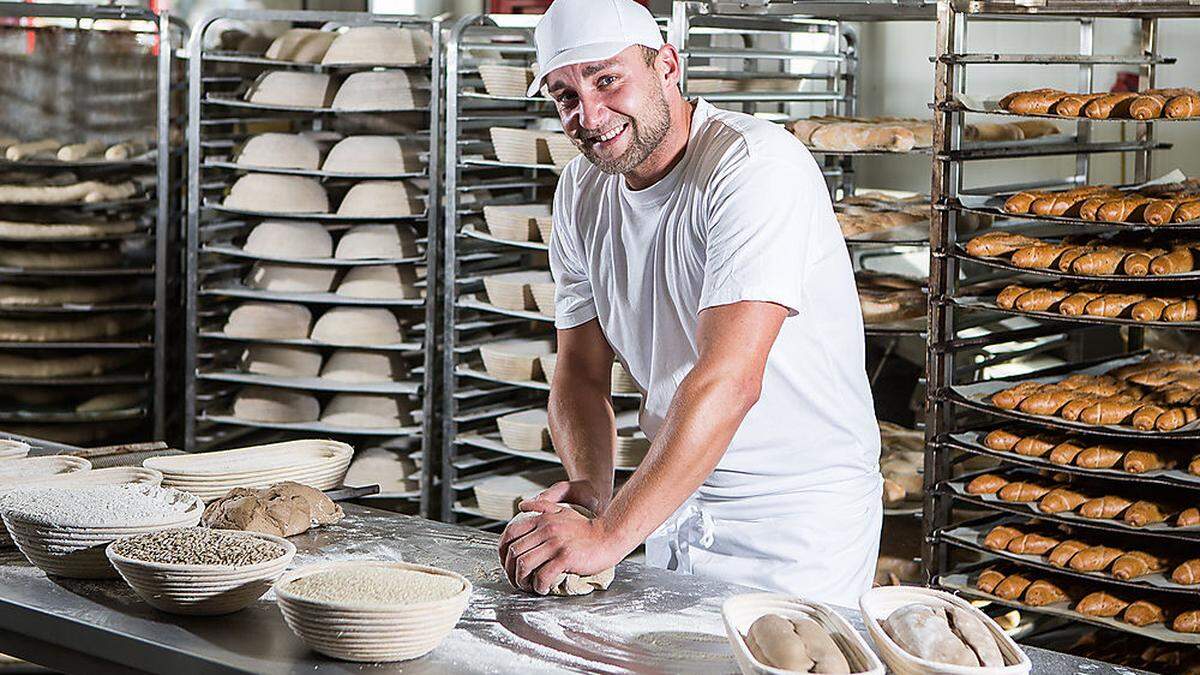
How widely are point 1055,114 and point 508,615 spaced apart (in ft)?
7.24

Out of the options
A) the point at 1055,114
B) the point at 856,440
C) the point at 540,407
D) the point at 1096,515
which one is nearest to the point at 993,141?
the point at 1055,114

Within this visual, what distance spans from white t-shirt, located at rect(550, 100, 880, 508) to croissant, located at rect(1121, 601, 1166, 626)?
125 cm

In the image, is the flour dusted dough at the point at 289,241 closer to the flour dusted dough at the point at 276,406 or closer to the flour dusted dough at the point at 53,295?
the flour dusted dough at the point at 276,406

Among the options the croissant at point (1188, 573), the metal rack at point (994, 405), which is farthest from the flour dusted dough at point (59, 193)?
the croissant at point (1188, 573)

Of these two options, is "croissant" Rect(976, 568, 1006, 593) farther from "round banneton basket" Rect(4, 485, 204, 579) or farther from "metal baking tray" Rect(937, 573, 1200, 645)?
"round banneton basket" Rect(4, 485, 204, 579)

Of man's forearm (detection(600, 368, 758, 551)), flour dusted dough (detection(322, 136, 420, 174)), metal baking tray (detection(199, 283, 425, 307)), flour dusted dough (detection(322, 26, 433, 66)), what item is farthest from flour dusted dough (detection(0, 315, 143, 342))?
man's forearm (detection(600, 368, 758, 551))

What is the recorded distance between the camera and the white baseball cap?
2146mm

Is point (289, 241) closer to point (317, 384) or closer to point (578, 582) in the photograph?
point (317, 384)

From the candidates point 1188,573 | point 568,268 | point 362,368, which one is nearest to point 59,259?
point 362,368

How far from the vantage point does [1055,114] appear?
11.6 ft

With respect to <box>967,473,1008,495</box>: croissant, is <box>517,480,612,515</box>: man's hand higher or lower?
higher

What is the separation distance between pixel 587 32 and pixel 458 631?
88 cm

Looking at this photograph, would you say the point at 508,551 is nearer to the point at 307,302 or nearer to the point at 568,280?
the point at 568,280

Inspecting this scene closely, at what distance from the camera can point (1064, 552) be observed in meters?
3.57
